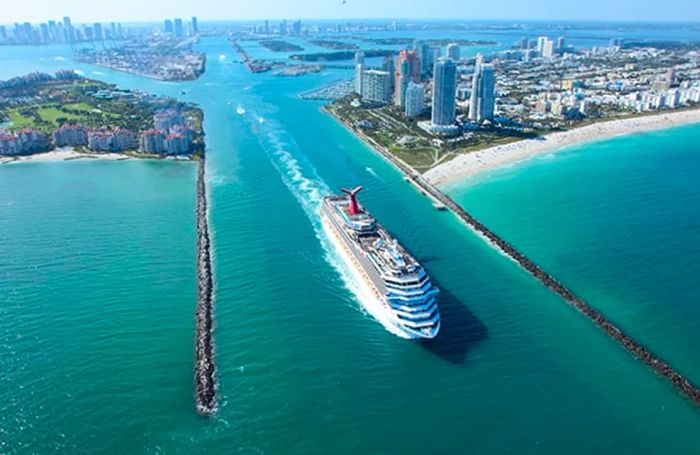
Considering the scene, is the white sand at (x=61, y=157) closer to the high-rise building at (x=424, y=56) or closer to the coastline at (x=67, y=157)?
the coastline at (x=67, y=157)

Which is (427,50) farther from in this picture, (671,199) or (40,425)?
(40,425)

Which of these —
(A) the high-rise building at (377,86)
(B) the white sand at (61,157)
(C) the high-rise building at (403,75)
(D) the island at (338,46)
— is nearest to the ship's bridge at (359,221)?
(B) the white sand at (61,157)

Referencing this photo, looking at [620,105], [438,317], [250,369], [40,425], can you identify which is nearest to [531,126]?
[620,105]

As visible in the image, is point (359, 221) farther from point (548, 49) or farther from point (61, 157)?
point (548, 49)

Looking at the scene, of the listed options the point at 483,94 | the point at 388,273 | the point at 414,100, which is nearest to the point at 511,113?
the point at 483,94

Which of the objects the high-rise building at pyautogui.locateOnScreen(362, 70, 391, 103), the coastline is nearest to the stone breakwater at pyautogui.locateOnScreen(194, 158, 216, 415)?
the coastline
